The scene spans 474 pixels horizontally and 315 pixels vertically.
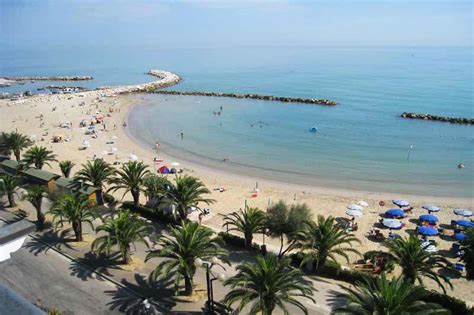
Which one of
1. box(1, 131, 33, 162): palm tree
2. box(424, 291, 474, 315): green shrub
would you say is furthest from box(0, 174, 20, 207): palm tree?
box(424, 291, 474, 315): green shrub

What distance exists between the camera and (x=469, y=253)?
22875mm

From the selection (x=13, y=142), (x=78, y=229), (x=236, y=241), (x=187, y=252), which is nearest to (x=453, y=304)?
(x=236, y=241)

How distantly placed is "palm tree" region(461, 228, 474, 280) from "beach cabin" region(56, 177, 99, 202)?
25.5 metres

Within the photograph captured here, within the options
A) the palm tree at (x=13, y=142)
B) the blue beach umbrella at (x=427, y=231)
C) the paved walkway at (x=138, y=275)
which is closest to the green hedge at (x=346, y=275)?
the paved walkway at (x=138, y=275)

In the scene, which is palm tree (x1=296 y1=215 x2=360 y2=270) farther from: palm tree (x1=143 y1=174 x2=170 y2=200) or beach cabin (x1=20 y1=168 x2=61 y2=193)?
beach cabin (x1=20 y1=168 x2=61 y2=193)

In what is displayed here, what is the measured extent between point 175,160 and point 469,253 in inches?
1443

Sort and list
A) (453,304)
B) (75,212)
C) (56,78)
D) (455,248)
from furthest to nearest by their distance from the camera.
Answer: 1. (56,78)
2. (455,248)
3. (75,212)
4. (453,304)

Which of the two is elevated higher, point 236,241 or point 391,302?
point 391,302

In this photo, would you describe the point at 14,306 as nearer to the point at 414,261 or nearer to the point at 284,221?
the point at 414,261

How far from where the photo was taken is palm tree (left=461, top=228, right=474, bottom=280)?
22.8 metres

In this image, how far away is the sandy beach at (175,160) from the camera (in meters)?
35.5

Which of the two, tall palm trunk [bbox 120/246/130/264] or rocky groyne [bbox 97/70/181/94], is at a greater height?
rocky groyne [bbox 97/70/181/94]

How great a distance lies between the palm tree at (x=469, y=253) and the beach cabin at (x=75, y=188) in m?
25.5

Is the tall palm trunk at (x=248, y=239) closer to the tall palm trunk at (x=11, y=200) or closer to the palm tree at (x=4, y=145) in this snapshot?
the tall palm trunk at (x=11, y=200)
